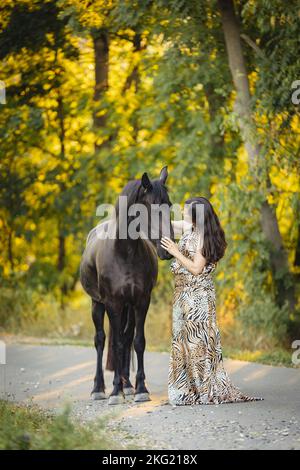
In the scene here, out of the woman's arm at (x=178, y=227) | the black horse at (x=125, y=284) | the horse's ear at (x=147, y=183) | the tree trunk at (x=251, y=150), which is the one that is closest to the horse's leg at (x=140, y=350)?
the black horse at (x=125, y=284)

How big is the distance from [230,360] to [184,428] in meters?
4.47

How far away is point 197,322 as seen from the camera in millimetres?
8109

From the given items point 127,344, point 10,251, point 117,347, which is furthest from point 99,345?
point 10,251

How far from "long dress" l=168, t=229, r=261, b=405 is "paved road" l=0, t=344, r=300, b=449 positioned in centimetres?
23

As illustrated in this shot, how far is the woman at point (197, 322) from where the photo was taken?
7.91 m

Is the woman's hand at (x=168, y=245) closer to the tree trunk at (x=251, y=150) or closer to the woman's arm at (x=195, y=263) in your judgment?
the woman's arm at (x=195, y=263)

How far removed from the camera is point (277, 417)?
23.1 ft

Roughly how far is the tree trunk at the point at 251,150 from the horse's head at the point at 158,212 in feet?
14.2

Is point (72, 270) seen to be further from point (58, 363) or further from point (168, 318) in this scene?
point (58, 363)

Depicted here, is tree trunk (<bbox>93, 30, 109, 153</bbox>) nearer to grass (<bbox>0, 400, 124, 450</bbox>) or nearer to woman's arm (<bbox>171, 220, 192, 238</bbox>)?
woman's arm (<bbox>171, 220, 192, 238</bbox>)

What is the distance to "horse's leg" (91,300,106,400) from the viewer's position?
871cm

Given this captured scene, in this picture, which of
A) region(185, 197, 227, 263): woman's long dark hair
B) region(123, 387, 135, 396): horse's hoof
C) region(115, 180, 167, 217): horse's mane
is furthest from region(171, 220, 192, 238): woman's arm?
region(123, 387, 135, 396): horse's hoof

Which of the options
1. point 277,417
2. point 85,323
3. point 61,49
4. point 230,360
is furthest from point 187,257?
point 61,49

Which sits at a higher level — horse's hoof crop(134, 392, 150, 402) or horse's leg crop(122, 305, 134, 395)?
horse's leg crop(122, 305, 134, 395)
